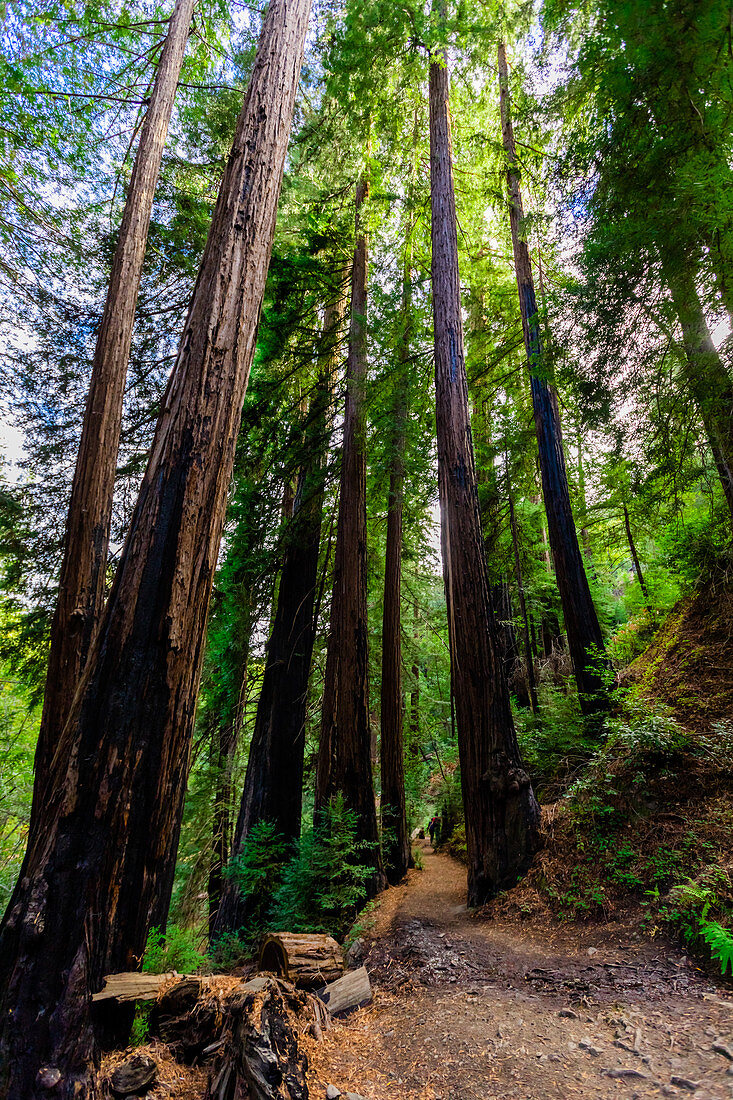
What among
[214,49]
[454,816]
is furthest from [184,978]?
[214,49]

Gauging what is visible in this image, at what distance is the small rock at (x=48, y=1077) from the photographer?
1638 mm

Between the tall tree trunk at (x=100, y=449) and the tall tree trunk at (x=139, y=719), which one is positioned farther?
Answer: the tall tree trunk at (x=100, y=449)

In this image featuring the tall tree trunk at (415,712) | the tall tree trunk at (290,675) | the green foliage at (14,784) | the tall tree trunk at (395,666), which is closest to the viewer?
the tall tree trunk at (290,675)

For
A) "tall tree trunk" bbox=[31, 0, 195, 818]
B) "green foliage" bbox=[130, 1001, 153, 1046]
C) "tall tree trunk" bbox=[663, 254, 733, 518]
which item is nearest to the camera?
"green foliage" bbox=[130, 1001, 153, 1046]

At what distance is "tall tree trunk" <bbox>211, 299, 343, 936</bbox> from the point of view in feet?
23.3

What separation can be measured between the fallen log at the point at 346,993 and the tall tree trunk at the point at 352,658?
7.88ft

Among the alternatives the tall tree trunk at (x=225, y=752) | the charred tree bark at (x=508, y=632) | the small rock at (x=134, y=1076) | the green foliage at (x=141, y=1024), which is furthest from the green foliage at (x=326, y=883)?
the charred tree bark at (x=508, y=632)

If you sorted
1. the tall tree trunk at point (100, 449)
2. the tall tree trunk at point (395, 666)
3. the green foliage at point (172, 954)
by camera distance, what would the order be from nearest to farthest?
the green foliage at point (172, 954) < the tall tree trunk at point (100, 449) < the tall tree trunk at point (395, 666)

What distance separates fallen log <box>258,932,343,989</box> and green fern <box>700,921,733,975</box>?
2.59 metres

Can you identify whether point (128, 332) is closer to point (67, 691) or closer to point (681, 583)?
point (67, 691)

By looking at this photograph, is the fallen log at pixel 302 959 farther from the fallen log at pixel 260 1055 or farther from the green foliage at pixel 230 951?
the green foliage at pixel 230 951

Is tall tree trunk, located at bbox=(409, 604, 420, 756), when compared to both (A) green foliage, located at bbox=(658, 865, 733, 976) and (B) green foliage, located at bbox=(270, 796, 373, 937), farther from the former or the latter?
(A) green foliage, located at bbox=(658, 865, 733, 976)

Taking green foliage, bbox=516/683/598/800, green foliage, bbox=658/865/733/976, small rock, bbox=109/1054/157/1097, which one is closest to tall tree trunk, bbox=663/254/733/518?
green foliage, bbox=658/865/733/976

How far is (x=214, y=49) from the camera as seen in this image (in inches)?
298
